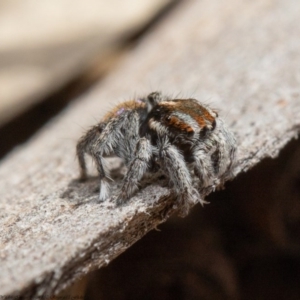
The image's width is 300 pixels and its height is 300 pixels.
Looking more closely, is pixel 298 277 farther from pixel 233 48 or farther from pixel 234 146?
pixel 233 48

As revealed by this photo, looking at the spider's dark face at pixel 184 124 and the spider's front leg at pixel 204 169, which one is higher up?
the spider's dark face at pixel 184 124

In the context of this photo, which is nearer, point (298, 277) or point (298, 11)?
point (298, 277)

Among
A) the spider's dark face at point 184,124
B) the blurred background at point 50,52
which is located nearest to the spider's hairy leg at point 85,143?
the spider's dark face at point 184,124

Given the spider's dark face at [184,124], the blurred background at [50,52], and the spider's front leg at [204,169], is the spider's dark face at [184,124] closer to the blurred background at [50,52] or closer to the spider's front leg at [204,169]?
the spider's front leg at [204,169]

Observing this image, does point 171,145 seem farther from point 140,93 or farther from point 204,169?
point 140,93

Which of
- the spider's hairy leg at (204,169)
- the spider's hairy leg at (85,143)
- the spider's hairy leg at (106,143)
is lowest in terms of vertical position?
the spider's hairy leg at (204,169)

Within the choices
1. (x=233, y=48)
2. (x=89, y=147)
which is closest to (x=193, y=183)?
(x=89, y=147)

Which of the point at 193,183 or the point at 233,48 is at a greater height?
the point at 233,48

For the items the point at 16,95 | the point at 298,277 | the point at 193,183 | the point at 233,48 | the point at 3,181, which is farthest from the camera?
Result: the point at 16,95

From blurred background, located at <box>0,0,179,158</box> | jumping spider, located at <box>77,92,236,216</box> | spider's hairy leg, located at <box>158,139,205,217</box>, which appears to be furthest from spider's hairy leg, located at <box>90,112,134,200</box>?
blurred background, located at <box>0,0,179,158</box>
